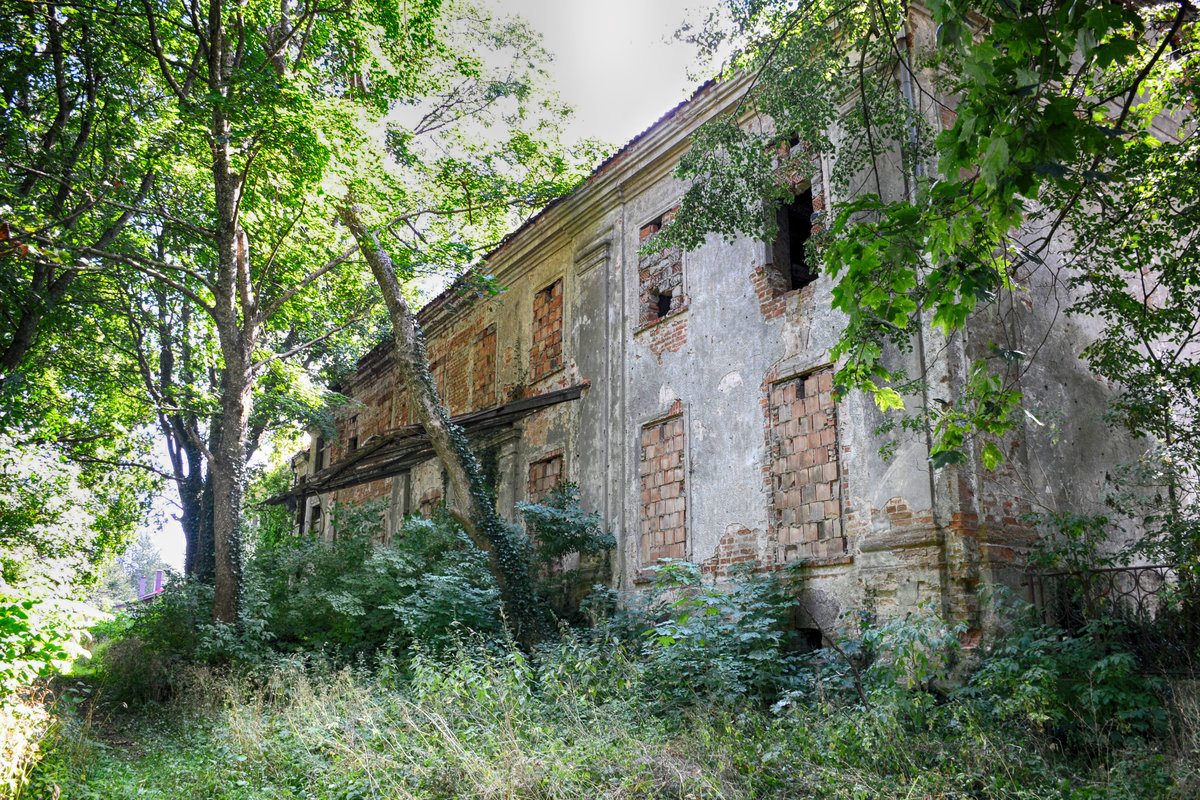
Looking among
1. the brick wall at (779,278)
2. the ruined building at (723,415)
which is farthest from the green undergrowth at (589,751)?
the brick wall at (779,278)

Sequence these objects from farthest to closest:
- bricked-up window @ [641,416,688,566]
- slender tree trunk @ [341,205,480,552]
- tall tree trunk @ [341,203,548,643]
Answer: slender tree trunk @ [341,205,480,552] → tall tree trunk @ [341,203,548,643] → bricked-up window @ [641,416,688,566]

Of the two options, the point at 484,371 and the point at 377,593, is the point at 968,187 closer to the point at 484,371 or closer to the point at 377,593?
the point at 377,593

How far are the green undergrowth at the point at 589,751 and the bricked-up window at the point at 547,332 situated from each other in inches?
248

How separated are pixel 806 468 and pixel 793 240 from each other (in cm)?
347

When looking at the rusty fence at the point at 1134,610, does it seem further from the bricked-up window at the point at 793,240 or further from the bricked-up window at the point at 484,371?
the bricked-up window at the point at 484,371

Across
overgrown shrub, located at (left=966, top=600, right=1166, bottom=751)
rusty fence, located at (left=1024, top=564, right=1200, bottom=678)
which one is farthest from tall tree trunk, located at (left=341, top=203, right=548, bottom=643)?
rusty fence, located at (left=1024, top=564, right=1200, bottom=678)

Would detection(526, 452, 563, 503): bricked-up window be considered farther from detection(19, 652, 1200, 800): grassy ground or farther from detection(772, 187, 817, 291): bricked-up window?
detection(19, 652, 1200, 800): grassy ground

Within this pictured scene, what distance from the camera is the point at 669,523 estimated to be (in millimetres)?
10602

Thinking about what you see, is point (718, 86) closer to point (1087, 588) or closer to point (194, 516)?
point (1087, 588)

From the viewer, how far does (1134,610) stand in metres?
7.99

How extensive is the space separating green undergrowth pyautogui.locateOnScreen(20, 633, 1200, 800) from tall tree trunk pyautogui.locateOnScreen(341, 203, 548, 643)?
2312 millimetres

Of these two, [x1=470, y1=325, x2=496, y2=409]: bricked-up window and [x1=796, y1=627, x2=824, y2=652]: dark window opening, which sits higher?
[x1=470, y1=325, x2=496, y2=409]: bricked-up window

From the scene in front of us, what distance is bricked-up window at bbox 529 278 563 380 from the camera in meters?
14.0

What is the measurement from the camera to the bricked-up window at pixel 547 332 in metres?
14.0
